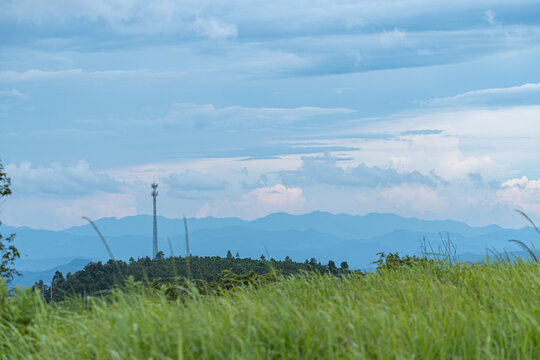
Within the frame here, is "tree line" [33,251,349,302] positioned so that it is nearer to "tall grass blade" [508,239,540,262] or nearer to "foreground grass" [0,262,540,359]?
"tall grass blade" [508,239,540,262]

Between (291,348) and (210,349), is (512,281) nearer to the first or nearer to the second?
(291,348)

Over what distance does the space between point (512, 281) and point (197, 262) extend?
54.8 ft

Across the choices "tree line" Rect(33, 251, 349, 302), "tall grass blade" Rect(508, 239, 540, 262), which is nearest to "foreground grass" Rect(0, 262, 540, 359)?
"tall grass blade" Rect(508, 239, 540, 262)

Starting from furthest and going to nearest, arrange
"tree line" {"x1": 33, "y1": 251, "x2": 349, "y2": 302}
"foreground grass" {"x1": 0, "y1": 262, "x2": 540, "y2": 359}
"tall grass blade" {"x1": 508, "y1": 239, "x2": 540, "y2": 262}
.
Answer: "tree line" {"x1": 33, "y1": 251, "x2": 349, "y2": 302}, "tall grass blade" {"x1": 508, "y1": 239, "x2": 540, "y2": 262}, "foreground grass" {"x1": 0, "y1": 262, "x2": 540, "y2": 359}

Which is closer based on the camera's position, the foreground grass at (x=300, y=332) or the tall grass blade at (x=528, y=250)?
the foreground grass at (x=300, y=332)

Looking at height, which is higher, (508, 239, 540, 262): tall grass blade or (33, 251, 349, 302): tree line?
(508, 239, 540, 262): tall grass blade

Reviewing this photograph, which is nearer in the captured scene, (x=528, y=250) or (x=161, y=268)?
(x=528, y=250)

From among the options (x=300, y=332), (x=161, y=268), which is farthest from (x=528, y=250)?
(x=161, y=268)

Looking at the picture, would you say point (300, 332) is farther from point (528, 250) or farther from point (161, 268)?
point (161, 268)

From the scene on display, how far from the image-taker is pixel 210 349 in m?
4.16

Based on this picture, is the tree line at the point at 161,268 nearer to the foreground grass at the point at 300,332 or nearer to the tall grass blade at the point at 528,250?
the tall grass blade at the point at 528,250

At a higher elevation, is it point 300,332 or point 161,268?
point 300,332

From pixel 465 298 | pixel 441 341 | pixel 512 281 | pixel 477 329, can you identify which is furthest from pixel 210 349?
pixel 512 281

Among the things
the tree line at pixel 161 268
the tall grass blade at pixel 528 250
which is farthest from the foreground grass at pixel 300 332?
the tree line at pixel 161 268
